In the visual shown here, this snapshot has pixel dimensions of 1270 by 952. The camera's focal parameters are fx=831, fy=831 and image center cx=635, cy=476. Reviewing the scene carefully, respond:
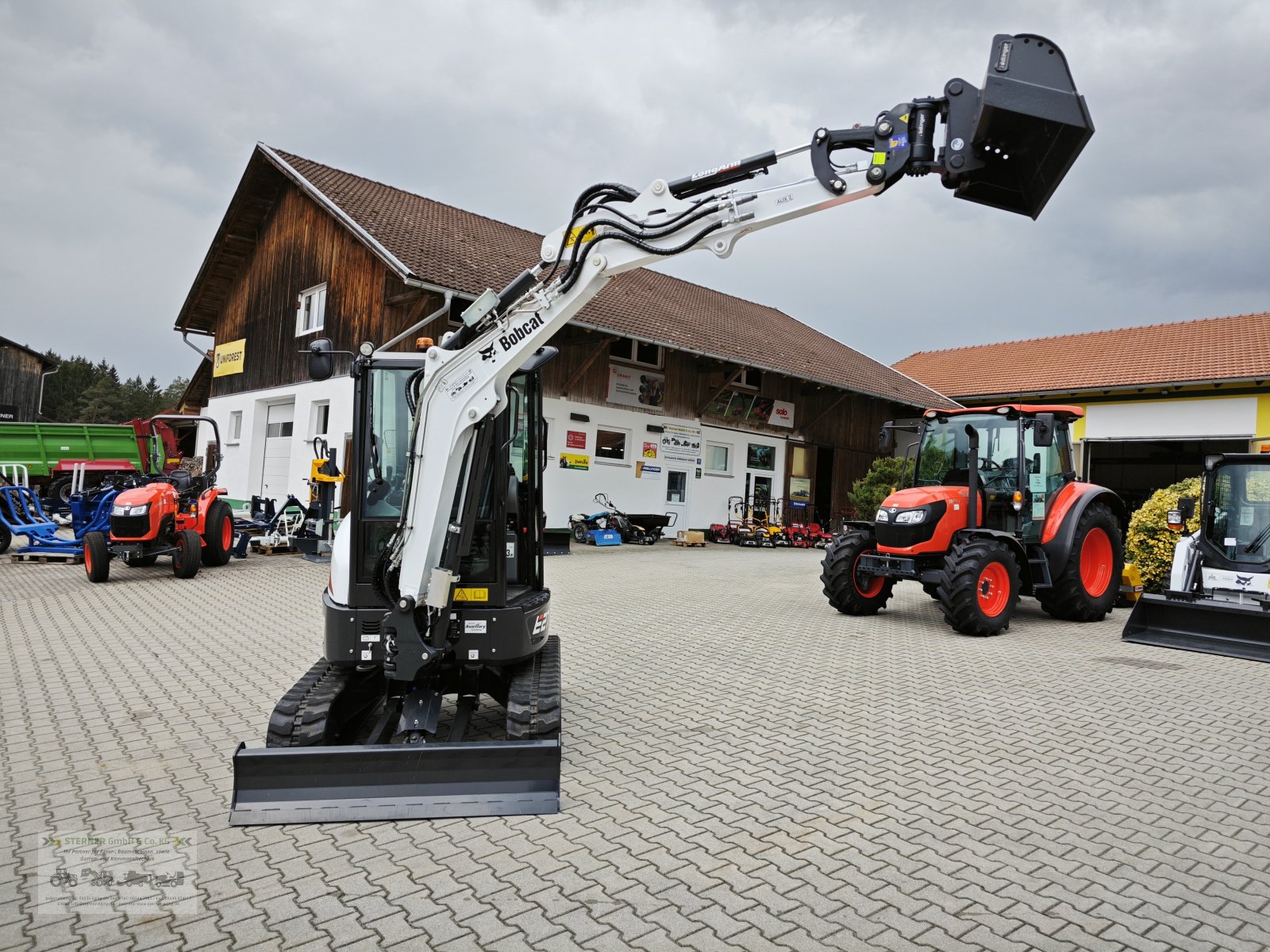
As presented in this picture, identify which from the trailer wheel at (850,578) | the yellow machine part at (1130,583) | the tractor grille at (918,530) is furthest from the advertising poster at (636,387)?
the yellow machine part at (1130,583)

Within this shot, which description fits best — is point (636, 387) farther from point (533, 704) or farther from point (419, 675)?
point (533, 704)

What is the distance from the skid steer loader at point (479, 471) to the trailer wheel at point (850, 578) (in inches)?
216

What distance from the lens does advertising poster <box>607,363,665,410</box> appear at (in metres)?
18.4

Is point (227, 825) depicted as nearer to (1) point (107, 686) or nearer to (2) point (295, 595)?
(1) point (107, 686)

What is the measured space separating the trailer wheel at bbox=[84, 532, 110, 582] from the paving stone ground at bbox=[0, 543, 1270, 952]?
10.1 feet

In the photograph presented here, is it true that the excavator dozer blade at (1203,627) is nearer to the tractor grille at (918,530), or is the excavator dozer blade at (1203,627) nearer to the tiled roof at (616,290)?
the tractor grille at (918,530)

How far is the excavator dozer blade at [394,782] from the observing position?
3578 millimetres

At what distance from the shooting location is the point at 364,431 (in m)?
4.27

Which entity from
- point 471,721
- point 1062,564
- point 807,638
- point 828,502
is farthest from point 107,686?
point 828,502

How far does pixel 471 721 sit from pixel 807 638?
163 inches

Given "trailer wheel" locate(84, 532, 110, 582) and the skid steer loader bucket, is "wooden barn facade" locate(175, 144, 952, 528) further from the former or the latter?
the skid steer loader bucket

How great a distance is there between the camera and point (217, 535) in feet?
40.3

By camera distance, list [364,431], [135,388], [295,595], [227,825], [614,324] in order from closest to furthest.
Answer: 1. [227,825]
2. [364,431]
3. [295,595]
4. [614,324]
5. [135,388]

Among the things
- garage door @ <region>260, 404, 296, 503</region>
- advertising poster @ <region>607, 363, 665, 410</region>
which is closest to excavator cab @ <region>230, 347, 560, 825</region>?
advertising poster @ <region>607, 363, 665, 410</region>
